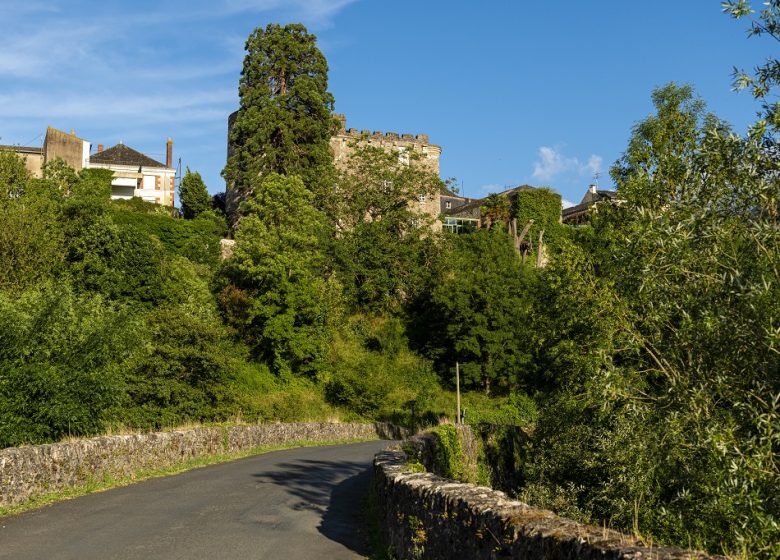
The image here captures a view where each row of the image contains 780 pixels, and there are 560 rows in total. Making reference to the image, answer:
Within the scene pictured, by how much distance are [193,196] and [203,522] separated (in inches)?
2545

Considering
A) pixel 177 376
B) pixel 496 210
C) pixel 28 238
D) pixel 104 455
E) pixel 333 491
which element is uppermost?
pixel 496 210

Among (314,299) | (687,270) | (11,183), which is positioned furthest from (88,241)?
(687,270)

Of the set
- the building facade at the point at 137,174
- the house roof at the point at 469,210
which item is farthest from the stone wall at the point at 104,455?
the house roof at the point at 469,210

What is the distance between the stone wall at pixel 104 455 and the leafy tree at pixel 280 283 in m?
23.6

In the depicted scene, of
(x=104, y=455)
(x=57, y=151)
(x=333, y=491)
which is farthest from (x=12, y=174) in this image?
(x=333, y=491)

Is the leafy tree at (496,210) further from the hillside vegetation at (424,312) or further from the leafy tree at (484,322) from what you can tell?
the leafy tree at (484,322)

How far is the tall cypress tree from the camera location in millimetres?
66625

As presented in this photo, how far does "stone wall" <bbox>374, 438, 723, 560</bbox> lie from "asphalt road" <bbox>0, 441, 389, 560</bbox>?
145 centimetres

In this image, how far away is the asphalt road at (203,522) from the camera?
12664 millimetres

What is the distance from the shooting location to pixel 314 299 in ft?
190

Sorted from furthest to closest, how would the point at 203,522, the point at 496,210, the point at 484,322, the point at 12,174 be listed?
the point at 496,210, the point at 484,322, the point at 12,174, the point at 203,522

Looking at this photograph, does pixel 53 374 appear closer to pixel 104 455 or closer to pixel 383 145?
pixel 104 455

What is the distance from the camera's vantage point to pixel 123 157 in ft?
305

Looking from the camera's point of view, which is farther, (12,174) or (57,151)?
(57,151)
